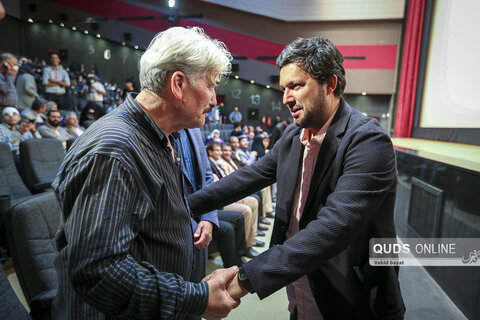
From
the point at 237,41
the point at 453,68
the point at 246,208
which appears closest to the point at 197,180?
the point at 246,208

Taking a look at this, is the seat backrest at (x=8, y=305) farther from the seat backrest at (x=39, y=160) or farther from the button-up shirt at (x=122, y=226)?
the seat backrest at (x=39, y=160)

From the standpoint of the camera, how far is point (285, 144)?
53.5 inches

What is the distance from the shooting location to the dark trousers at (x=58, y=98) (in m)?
6.60

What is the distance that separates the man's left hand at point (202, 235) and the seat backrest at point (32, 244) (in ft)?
2.06

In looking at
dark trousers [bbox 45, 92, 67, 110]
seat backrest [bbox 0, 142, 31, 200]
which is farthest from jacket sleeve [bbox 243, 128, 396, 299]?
dark trousers [bbox 45, 92, 67, 110]

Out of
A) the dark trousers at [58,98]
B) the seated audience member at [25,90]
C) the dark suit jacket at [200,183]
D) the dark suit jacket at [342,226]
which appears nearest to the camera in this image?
Result: the dark suit jacket at [342,226]

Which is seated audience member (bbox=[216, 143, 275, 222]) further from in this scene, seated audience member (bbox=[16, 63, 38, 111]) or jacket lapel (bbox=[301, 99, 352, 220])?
seated audience member (bbox=[16, 63, 38, 111])

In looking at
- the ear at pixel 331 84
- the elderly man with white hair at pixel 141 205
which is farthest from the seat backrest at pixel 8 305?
the ear at pixel 331 84

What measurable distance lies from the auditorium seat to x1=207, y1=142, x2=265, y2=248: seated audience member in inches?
79.8

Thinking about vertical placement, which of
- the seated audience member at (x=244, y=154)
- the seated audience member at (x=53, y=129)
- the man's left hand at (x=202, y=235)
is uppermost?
the seated audience member at (x=53, y=129)

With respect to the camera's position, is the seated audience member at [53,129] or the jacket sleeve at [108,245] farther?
the seated audience member at [53,129]

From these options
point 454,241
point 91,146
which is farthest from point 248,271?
point 454,241

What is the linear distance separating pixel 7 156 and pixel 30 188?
0.42 meters

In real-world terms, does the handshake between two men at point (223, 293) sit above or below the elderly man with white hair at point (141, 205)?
below
